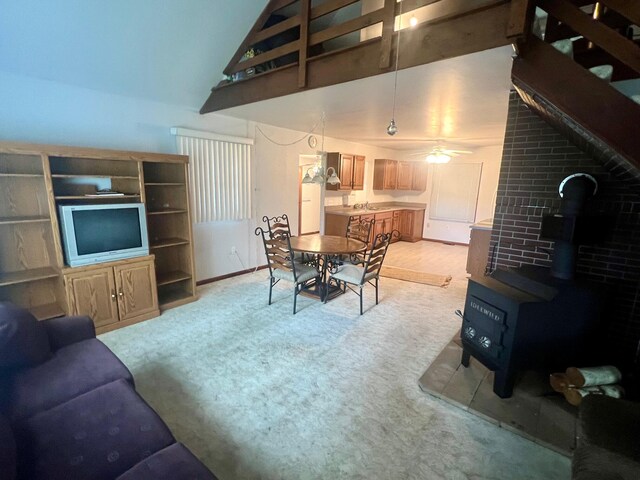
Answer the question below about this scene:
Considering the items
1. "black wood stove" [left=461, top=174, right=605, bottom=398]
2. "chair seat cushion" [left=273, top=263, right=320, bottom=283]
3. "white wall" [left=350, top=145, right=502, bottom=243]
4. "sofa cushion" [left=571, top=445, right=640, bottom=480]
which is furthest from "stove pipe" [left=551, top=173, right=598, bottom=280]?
"white wall" [left=350, top=145, right=502, bottom=243]

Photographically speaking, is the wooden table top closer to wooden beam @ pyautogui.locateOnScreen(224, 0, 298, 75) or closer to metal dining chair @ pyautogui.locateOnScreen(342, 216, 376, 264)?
metal dining chair @ pyautogui.locateOnScreen(342, 216, 376, 264)

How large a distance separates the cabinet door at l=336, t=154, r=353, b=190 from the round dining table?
87.9 inches

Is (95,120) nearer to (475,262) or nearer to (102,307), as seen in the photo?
(102,307)

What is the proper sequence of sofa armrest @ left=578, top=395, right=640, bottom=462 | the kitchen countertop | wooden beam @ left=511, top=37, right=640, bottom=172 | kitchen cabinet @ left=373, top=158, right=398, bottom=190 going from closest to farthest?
sofa armrest @ left=578, top=395, right=640, bottom=462 < wooden beam @ left=511, top=37, right=640, bottom=172 < the kitchen countertop < kitchen cabinet @ left=373, top=158, right=398, bottom=190

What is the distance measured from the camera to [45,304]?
2.93 m

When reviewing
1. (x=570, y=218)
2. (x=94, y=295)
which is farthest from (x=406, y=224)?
(x=94, y=295)

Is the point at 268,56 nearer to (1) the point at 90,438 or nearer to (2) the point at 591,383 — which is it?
(1) the point at 90,438

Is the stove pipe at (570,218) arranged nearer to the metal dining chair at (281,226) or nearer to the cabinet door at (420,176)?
the metal dining chair at (281,226)

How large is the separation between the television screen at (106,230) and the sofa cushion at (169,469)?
2332 mm

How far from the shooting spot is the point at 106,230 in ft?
9.34

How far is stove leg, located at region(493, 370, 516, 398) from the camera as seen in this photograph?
6.68 feet

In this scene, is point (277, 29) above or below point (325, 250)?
above

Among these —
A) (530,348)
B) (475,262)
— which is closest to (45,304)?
(530,348)

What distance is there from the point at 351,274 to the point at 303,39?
7.90ft
